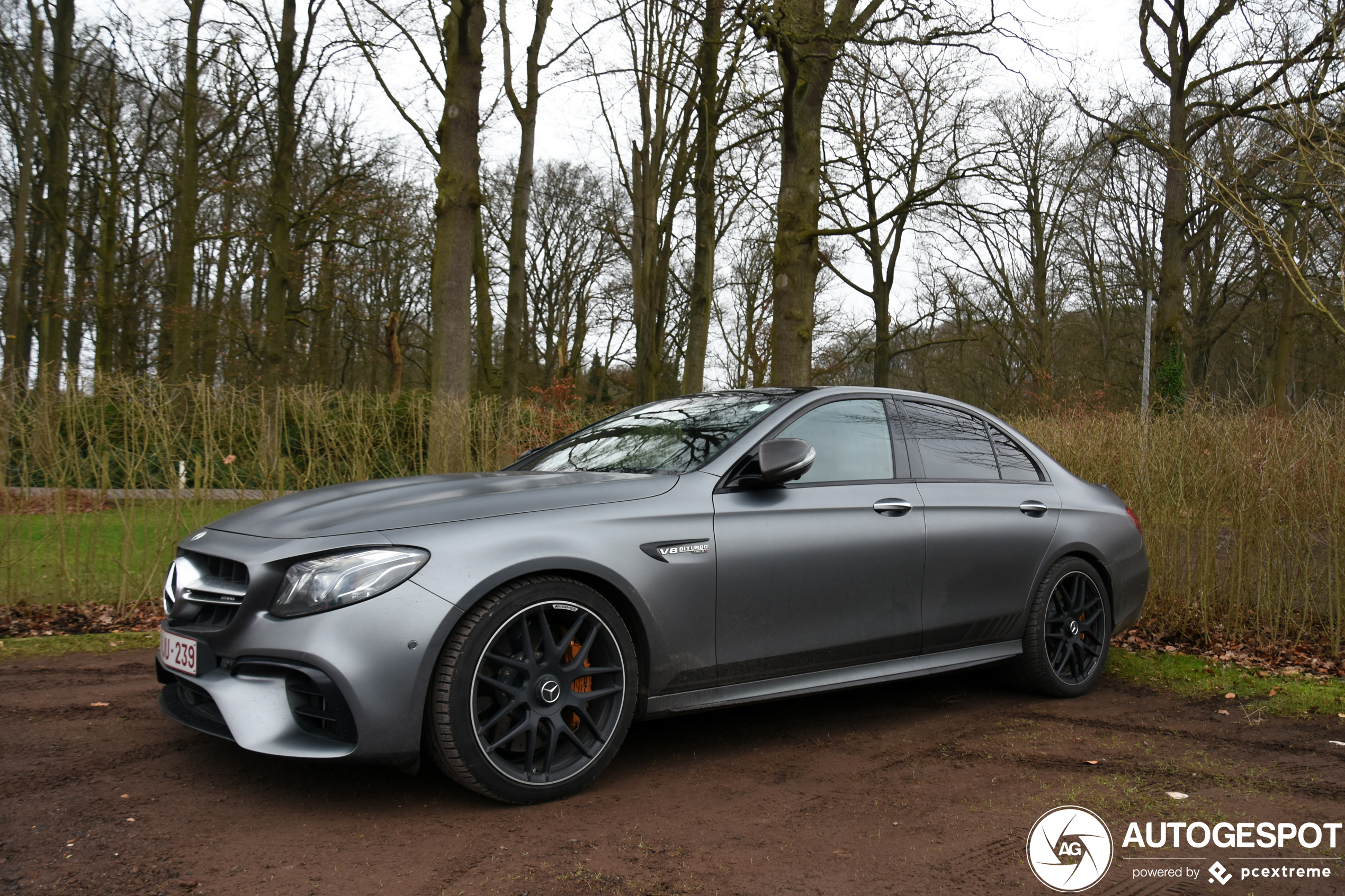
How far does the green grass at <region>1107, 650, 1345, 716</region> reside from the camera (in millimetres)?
5207

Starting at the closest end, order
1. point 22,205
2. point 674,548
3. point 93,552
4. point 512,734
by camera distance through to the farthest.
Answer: point 512,734 < point 674,548 < point 93,552 < point 22,205

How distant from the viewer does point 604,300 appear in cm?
3775

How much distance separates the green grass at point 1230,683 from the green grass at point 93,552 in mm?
6436

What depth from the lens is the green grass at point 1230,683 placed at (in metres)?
5.21

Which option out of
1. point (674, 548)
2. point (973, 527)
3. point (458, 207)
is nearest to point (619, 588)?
point (674, 548)

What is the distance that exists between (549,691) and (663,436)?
147 cm

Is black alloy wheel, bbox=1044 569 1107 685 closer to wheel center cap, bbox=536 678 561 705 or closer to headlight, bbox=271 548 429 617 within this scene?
wheel center cap, bbox=536 678 561 705

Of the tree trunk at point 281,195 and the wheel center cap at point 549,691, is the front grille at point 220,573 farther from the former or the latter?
the tree trunk at point 281,195

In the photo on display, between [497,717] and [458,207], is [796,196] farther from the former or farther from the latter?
[497,717]

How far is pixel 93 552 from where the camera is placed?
7188 mm

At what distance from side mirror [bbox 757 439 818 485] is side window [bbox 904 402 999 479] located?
111cm

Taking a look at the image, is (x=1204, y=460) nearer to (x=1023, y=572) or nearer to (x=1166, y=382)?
(x=1023, y=572)

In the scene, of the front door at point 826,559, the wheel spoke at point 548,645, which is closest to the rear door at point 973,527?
the front door at point 826,559

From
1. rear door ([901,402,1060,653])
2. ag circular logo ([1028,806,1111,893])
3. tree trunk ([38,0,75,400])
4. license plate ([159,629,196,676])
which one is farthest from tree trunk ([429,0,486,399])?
ag circular logo ([1028,806,1111,893])
